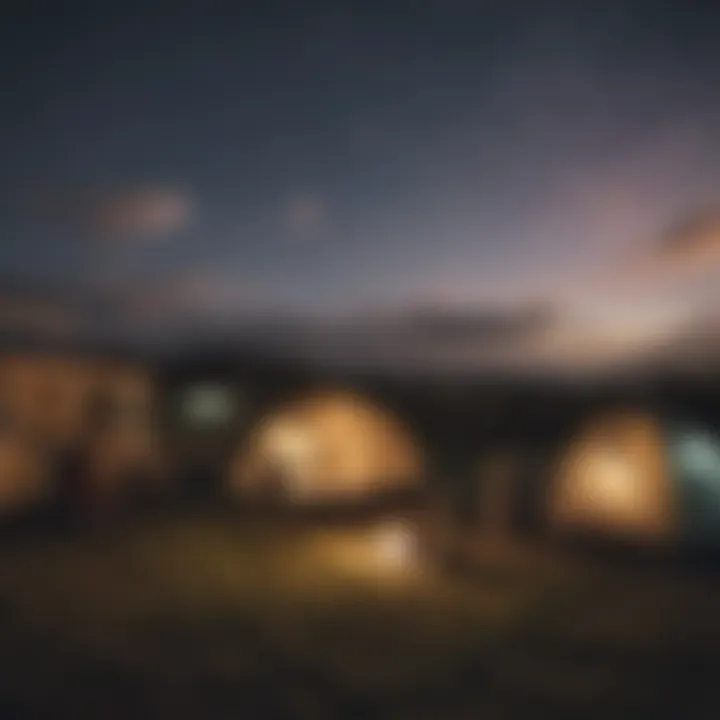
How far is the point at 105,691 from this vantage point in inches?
220

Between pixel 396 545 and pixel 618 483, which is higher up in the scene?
pixel 618 483

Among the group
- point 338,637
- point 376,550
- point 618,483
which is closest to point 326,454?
point 376,550

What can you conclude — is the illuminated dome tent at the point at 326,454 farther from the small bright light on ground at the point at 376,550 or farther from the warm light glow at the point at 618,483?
the warm light glow at the point at 618,483

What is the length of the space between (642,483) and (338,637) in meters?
5.61

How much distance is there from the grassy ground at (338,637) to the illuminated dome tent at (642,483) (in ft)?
3.41

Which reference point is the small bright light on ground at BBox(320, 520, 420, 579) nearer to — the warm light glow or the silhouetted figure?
the warm light glow

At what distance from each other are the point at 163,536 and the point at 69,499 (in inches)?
83.7

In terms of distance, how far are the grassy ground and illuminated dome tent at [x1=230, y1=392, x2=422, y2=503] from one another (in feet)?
12.5

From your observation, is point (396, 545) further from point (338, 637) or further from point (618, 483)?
point (338, 637)

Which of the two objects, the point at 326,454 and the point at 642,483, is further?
the point at 326,454

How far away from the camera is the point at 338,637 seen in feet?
22.4

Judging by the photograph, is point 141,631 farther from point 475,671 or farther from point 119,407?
point 119,407

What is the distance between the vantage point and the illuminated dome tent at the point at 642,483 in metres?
9.60

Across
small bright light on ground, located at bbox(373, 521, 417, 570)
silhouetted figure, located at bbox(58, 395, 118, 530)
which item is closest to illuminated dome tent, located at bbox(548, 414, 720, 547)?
small bright light on ground, located at bbox(373, 521, 417, 570)
